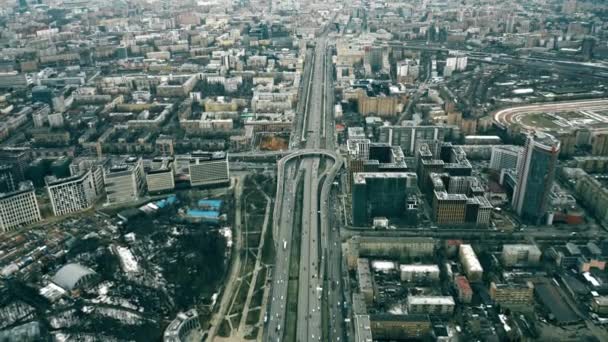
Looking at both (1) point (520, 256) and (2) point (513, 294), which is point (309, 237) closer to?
(2) point (513, 294)

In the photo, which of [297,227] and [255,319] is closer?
[255,319]

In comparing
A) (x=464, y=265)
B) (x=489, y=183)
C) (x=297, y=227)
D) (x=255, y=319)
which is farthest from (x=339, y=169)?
(x=255, y=319)

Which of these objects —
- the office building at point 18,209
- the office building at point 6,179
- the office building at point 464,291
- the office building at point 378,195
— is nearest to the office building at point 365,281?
the office building at point 464,291

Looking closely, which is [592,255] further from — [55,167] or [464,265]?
[55,167]

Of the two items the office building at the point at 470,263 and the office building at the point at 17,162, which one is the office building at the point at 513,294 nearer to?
the office building at the point at 470,263

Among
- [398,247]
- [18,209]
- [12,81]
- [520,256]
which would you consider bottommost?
[520,256]

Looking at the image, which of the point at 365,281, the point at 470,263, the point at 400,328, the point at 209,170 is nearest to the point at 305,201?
the point at 209,170
